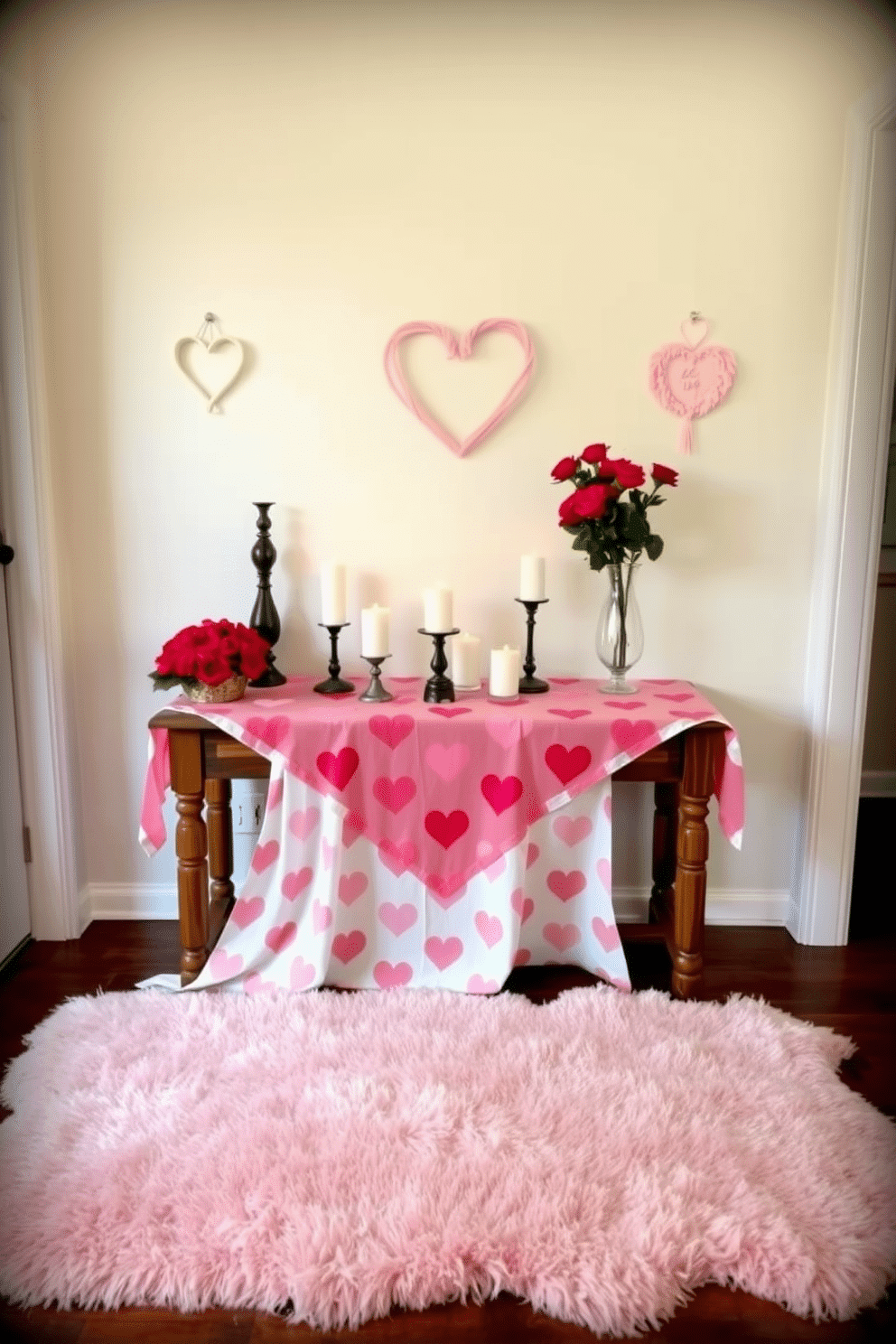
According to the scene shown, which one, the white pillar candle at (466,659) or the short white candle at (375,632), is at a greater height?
the short white candle at (375,632)

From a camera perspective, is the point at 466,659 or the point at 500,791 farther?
the point at 466,659

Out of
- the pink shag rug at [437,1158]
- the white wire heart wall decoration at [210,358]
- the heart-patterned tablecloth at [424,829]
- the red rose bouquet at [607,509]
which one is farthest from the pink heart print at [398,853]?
the white wire heart wall decoration at [210,358]

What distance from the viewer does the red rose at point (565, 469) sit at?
233 cm

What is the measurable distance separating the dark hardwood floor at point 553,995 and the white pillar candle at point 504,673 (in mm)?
682

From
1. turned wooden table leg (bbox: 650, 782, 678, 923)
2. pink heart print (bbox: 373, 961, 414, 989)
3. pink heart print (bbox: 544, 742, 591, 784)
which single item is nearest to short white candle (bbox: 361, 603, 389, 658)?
pink heart print (bbox: 544, 742, 591, 784)

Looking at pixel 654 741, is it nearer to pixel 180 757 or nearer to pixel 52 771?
pixel 180 757


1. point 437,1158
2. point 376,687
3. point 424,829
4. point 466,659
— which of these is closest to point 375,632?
point 376,687

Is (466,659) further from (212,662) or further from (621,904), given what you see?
(621,904)

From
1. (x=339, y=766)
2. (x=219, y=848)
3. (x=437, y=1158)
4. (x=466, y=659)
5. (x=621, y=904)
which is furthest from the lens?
(x=621, y=904)

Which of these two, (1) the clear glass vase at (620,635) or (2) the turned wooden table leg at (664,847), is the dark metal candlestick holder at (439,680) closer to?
(1) the clear glass vase at (620,635)

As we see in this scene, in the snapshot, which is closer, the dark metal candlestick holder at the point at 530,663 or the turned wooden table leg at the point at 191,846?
the turned wooden table leg at the point at 191,846

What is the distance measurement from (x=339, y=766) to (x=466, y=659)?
43 centimetres

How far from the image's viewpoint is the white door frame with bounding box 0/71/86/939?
2311mm

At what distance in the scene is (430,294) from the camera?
7.92 ft
